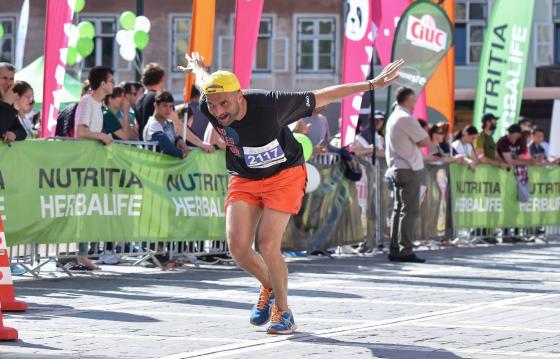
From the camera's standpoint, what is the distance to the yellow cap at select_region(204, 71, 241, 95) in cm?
952

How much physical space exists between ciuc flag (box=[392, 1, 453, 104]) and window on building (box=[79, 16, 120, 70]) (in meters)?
30.1

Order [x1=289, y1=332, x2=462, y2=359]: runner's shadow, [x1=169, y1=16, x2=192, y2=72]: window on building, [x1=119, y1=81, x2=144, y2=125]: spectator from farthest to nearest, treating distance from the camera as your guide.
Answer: [x1=169, y1=16, x2=192, y2=72]: window on building → [x1=119, y1=81, x2=144, y2=125]: spectator → [x1=289, y1=332, x2=462, y2=359]: runner's shadow

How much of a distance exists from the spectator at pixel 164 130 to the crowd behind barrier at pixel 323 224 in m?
0.12

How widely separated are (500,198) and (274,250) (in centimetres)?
1423

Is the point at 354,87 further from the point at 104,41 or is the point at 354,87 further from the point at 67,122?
the point at 104,41

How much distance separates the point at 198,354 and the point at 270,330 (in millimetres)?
1279

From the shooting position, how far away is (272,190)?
9906 mm

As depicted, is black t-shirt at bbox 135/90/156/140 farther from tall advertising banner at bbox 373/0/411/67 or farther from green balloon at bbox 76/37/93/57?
green balloon at bbox 76/37/93/57

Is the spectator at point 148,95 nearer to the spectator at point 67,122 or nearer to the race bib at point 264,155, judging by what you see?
the spectator at point 67,122

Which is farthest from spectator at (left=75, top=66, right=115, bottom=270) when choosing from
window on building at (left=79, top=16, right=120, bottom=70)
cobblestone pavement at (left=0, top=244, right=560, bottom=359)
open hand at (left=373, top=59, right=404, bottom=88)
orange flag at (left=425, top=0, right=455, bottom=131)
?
window on building at (left=79, top=16, right=120, bottom=70)

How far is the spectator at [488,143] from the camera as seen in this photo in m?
23.2

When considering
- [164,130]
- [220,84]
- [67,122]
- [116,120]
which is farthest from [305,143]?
[220,84]

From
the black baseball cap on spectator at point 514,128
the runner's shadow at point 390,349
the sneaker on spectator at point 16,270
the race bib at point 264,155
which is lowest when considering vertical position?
the runner's shadow at point 390,349

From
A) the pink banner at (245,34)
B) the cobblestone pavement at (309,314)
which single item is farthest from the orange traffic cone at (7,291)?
the pink banner at (245,34)
